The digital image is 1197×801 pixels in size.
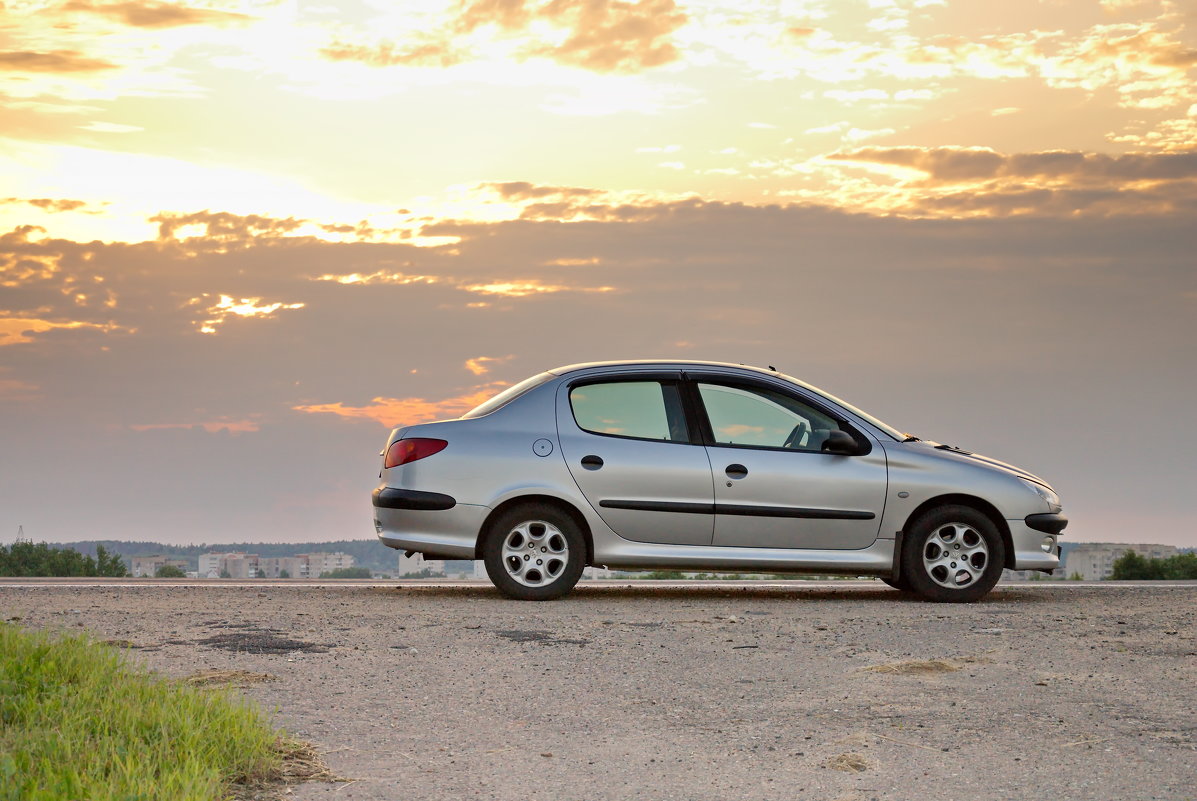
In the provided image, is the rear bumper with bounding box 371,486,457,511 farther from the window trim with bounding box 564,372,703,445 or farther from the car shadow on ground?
the window trim with bounding box 564,372,703,445

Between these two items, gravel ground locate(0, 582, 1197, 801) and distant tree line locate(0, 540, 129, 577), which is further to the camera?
distant tree line locate(0, 540, 129, 577)

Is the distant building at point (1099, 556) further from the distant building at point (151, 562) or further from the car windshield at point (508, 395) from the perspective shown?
the distant building at point (151, 562)

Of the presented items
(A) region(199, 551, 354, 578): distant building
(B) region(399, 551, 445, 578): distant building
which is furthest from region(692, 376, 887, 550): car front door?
(A) region(199, 551, 354, 578): distant building

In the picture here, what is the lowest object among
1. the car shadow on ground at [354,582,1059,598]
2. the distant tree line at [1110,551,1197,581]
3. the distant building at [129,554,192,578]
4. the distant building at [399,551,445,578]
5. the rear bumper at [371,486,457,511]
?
the distant tree line at [1110,551,1197,581]

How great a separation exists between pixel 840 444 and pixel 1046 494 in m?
2.00

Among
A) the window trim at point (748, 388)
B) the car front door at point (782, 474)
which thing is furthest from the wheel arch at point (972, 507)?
the window trim at point (748, 388)

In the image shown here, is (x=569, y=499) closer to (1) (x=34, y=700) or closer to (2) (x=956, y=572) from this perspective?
(2) (x=956, y=572)

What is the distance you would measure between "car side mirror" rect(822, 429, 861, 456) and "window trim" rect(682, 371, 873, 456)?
0.28 feet

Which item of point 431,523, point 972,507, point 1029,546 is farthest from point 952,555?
point 431,523

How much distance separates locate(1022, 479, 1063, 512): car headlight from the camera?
11.4 meters

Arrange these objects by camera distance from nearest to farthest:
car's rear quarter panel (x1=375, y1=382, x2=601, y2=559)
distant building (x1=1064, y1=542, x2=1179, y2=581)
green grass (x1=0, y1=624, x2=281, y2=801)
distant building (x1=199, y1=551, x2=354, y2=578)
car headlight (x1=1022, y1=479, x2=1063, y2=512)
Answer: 1. green grass (x1=0, y1=624, x2=281, y2=801)
2. car's rear quarter panel (x1=375, y1=382, x2=601, y2=559)
3. car headlight (x1=1022, y1=479, x2=1063, y2=512)
4. distant building (x1=1064, y1=542, x2=1179, y2=581)
5. distant building (x1=199, y1=551, x2=354, y2=578)

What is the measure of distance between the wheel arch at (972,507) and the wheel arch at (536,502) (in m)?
2.65

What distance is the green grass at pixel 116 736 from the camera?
15.6 feet

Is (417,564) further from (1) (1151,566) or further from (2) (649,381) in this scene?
(1) (1151,566)
